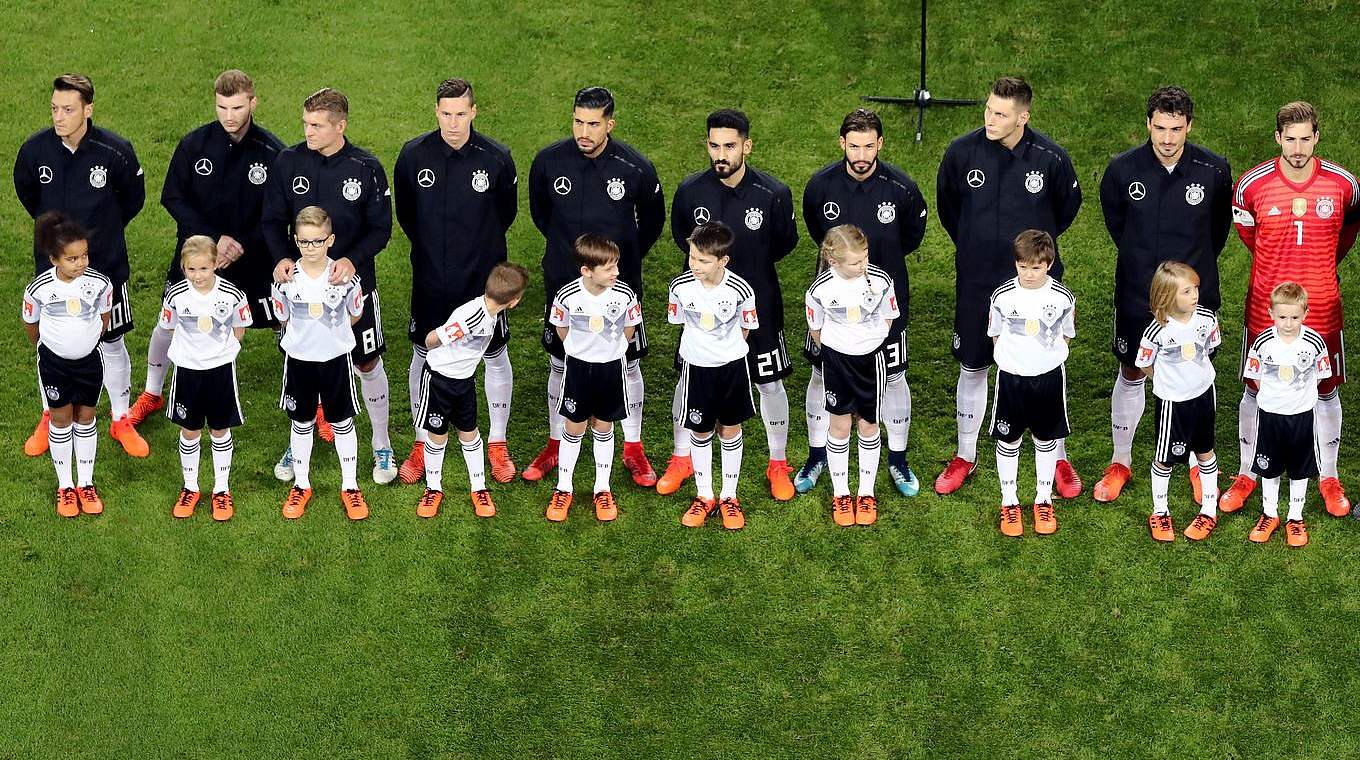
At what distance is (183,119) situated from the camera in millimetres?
13195

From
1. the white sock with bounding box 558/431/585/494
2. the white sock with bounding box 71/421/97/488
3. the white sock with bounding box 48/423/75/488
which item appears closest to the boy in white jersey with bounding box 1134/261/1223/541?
the white sock with bounding box 558/431/585/494

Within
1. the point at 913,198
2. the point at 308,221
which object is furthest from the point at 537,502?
the point at 913,198

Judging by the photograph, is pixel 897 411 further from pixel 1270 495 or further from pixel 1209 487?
pixel 1270 495

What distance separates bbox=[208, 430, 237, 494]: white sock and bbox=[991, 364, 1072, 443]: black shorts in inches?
161

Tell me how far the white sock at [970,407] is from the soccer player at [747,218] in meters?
0.99

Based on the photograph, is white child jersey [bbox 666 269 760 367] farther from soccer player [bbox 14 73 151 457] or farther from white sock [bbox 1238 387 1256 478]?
soccer player [bbox 14 73 151 457]

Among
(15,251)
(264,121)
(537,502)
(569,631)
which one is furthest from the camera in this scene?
(264,121)

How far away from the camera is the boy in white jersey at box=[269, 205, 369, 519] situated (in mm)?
9641

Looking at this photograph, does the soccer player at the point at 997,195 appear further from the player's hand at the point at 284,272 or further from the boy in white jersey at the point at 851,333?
the player's hand at the point at 284,272

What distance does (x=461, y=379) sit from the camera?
32.1 ft

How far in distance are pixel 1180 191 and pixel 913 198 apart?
1396mm

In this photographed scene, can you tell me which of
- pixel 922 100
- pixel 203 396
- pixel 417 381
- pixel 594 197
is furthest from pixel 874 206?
pixel 203 396

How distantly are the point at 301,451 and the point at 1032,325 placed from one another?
3947mm

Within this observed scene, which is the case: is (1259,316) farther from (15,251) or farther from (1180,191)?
(15,251)
